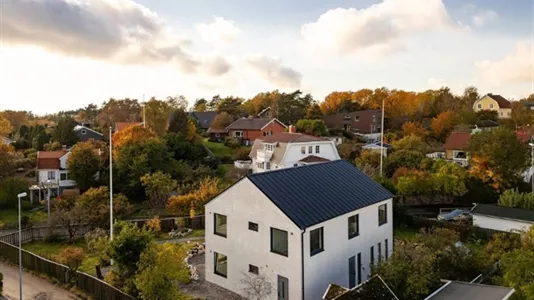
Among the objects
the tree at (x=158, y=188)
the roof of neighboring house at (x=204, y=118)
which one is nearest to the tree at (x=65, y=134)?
the tree at (x=158, y=188)

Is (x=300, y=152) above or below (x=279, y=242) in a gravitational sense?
above

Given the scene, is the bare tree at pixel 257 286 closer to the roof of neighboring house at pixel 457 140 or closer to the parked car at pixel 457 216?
the parked car at pixel 457 216

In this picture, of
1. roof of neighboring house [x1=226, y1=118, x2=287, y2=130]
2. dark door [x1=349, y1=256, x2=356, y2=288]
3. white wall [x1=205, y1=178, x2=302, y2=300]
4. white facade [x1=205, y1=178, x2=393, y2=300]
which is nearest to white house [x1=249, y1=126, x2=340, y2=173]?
roof of neighboring house [x1=226, y1=118, x2=287, y2=130]

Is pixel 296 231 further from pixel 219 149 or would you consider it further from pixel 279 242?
pixel 219 149

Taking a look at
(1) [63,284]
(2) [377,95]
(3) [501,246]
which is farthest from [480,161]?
(2) [377,95]

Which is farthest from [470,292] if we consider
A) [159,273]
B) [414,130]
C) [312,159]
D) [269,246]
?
[414,130]
